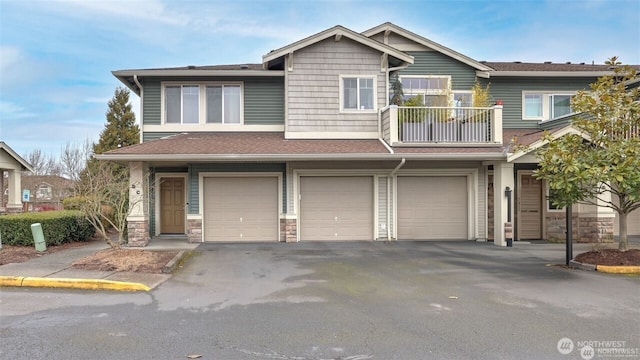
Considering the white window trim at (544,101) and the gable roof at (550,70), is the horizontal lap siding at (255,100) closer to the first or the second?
the gable roof at (550,70)

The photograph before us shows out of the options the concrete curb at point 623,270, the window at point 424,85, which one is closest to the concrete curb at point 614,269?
the concrete curb at point 623,270

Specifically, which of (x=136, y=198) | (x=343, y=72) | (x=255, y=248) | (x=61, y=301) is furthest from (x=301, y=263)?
(x=343, y=72)

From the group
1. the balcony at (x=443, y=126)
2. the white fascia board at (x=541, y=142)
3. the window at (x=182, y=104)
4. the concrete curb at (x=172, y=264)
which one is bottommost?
the concrete curb at (x=172, y=264)

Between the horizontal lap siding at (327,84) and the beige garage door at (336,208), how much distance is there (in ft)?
5.85

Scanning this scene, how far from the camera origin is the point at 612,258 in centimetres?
931

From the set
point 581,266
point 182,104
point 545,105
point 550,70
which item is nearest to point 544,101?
point 545,105

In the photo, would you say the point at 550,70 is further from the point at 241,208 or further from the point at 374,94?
the point at 241,208

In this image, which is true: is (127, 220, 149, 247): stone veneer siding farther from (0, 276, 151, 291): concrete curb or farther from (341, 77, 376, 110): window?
(341, 77, 376, 110): window

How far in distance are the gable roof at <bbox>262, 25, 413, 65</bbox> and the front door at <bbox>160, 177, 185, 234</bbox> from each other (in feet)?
17.4

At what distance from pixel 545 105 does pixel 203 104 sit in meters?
12.5

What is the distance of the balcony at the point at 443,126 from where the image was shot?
43.7 ft

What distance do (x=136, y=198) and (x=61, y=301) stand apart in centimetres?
617

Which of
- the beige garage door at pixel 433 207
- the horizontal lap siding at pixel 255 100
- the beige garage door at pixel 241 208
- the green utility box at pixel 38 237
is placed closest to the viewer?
the green utility box at pixel 38 237

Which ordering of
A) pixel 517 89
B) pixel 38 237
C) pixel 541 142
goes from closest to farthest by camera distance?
pixel 38 237 → pixel 541 142 → pixel 517 89
